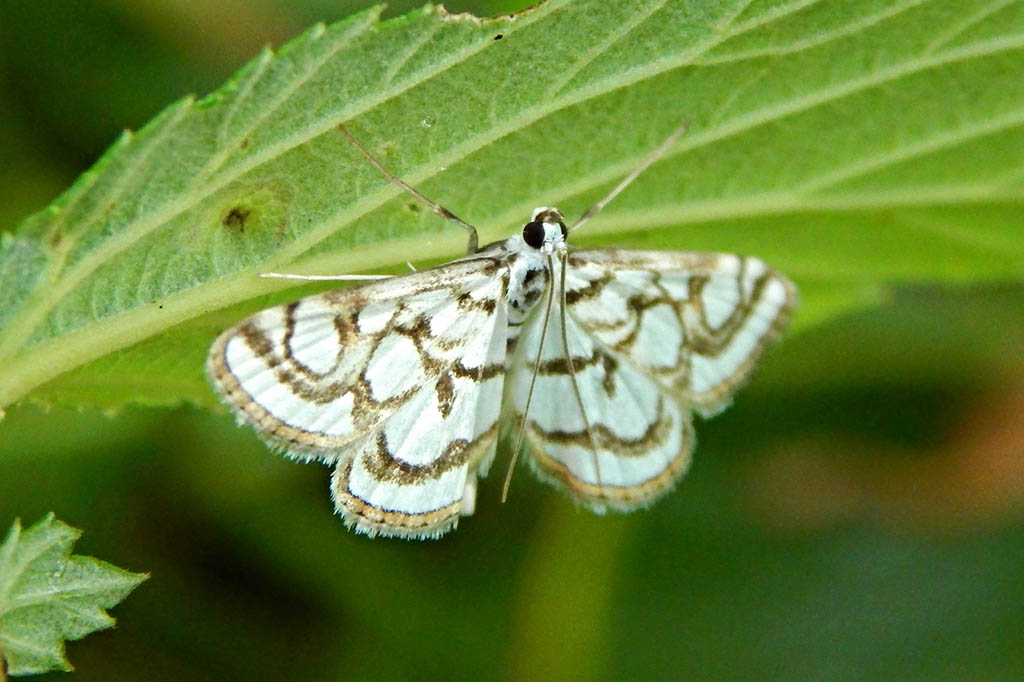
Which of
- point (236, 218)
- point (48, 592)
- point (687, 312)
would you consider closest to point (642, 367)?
point (687, 312)

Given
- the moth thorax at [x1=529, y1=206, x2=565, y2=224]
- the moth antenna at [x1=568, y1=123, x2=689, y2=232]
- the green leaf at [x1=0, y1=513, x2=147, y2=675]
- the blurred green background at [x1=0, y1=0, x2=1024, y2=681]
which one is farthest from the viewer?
the blurred green background at [x1=0, y1=0, x2=1024, y2=681]

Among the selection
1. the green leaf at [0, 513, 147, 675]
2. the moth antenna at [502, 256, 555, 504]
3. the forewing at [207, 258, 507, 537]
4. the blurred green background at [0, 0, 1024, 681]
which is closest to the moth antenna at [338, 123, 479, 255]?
the forewing at [207, 258, 507, 537]

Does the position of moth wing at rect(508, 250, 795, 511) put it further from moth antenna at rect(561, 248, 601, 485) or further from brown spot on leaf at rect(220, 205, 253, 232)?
brown spot on leaf at rect(220, 205, 253, 232)

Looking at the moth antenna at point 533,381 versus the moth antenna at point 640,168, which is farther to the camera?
the moth antenna at point 640,168

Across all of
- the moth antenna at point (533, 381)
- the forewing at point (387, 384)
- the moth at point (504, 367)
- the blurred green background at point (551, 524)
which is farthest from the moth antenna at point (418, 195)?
the blurred green background at point (551, 524)

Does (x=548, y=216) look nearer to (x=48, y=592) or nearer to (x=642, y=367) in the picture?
(x=642, y=367)

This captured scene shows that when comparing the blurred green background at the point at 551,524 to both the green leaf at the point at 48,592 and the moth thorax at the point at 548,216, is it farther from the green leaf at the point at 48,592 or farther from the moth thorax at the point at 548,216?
the green leaf at the point at 48,592
